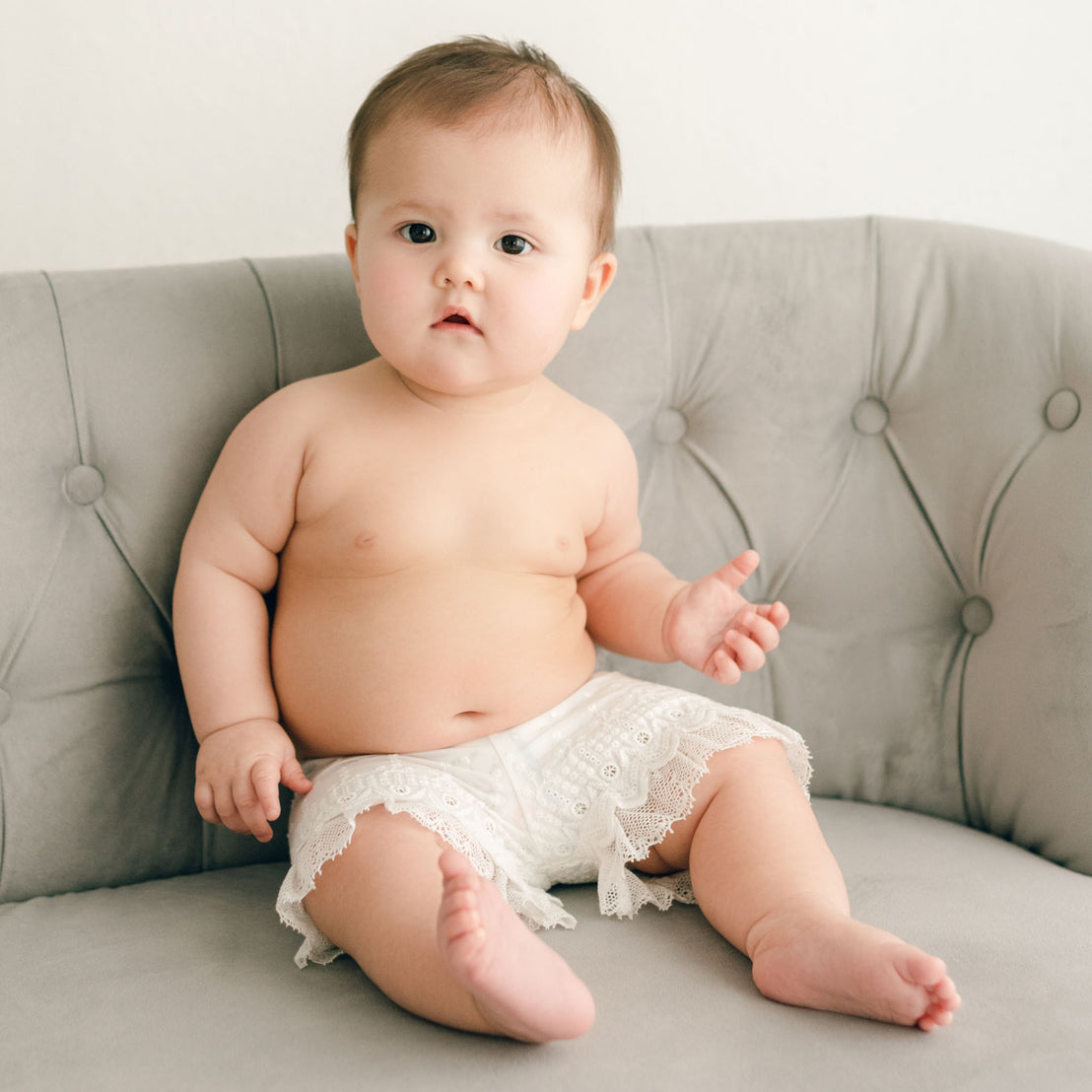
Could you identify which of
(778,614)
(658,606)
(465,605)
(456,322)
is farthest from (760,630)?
(456,322)

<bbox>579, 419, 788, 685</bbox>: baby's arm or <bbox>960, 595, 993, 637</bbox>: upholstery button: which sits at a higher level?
<bbox>579, 419, 788, 685</bbox>: baby's arm

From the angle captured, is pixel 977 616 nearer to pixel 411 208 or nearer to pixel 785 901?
pixel 785 901

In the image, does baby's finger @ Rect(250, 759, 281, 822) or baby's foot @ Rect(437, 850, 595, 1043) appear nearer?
baby's foot @ Rect(437, 850, 595, 1043)

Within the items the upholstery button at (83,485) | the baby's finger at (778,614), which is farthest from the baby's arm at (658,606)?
the upholstery button at (83,485)

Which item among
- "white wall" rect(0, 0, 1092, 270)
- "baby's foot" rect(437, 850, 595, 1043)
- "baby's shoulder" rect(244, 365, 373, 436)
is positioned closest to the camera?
"baby's foot" rect(437, 850, 595, 1043)

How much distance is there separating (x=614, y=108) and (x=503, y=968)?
1.16 meters

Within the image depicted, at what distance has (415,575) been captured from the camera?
979 mm

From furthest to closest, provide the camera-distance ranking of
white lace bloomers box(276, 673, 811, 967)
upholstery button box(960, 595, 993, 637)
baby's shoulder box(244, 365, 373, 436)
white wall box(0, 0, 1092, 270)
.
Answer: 1. white wall box(0, 0, 1092, 270)
2. upholstery button box(960, 595, 993, 637)
3. baby's shoulder box(244, 365, 373, 436)
4. white lace bloomers box(276, 673, 811, 967)

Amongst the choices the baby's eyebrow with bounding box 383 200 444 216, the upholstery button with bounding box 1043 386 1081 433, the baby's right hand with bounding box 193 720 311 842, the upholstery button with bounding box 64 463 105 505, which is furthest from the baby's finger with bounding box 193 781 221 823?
the upholstery button with bounding box 1043 386 1081 433

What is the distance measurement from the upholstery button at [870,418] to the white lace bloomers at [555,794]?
0.37 metres

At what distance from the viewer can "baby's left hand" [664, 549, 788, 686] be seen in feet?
3.02

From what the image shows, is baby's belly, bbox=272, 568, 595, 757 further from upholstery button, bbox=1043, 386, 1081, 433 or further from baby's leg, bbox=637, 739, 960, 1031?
upholstery button, bbox=1043, 386, 1081, 433

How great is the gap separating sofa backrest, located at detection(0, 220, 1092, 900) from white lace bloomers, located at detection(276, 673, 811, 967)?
0.65 ft

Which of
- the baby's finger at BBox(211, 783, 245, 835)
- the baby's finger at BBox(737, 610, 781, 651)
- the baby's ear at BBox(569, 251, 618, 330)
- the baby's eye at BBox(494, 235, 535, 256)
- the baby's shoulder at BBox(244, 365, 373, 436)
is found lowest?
the baby's finger at BBox(211, 783, 245, 835)
